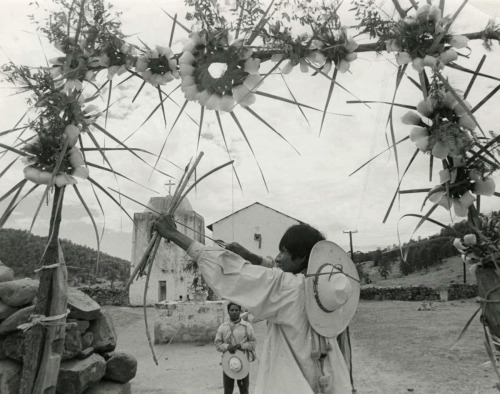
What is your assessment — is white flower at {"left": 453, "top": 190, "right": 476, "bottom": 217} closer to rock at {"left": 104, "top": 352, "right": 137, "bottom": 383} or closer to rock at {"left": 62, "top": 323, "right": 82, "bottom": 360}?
rock at {"left": 62, "top": 323, "right": 82, "bottom": 360}

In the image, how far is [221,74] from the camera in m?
2.01

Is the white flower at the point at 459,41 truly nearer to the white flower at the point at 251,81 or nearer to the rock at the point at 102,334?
the white flower at the point at 251,81

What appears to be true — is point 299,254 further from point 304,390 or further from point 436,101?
point 436,101

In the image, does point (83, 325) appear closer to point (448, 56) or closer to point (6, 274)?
point (6, 274)

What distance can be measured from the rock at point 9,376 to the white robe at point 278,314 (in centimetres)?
355

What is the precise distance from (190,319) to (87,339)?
24.2 feet

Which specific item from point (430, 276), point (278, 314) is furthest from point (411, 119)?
point (430, 276)

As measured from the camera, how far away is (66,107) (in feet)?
7.15

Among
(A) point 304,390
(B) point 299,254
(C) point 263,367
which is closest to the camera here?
(A) point 304,390

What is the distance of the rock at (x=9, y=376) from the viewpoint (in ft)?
14.8

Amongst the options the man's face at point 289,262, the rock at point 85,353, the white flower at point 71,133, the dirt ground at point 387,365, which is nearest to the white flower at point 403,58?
the man's face at point 289,262

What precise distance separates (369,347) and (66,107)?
36.5ft

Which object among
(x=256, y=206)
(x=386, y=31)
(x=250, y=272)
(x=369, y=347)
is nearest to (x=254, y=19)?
(x=386, y=31)

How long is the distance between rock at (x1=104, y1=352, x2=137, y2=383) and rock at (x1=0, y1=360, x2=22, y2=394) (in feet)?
4.27
